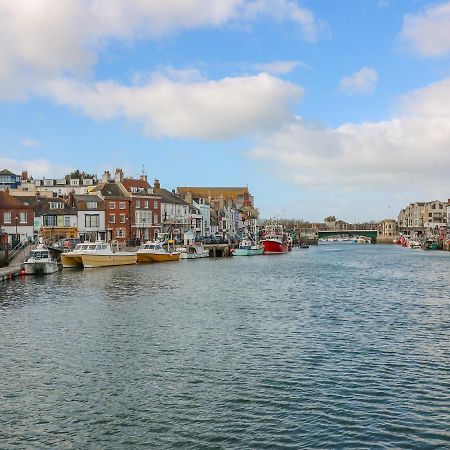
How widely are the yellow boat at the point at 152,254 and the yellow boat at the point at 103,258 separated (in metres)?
5.25

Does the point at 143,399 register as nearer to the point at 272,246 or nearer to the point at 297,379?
the point at 297,379

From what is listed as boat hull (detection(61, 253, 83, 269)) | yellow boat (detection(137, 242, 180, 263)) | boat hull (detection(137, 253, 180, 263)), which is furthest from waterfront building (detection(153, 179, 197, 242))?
boat hull (detection(61, 253, 83, 269))

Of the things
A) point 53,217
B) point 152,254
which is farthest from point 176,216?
point 152,254

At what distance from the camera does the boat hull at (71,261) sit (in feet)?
259

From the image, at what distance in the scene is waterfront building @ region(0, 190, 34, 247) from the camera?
3477 inches

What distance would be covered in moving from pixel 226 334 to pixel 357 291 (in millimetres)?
25634

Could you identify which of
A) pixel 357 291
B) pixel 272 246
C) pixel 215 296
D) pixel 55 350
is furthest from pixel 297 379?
pixel 272 246

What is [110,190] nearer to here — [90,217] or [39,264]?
[90,217]

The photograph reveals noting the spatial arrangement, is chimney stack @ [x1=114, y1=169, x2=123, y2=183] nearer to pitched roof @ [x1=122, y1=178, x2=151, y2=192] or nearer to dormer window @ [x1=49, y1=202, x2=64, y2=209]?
pitched roof @ [x1=122, y1=178, x2=151, y2=192]

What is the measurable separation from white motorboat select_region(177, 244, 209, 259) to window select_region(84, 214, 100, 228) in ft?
53.8

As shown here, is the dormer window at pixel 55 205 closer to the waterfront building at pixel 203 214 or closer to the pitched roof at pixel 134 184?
the pitched roof at pixel 134 184

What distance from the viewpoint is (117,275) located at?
68.9m

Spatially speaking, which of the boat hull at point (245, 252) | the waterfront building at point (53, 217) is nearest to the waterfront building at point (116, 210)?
the waterfront building at point (53, 217)

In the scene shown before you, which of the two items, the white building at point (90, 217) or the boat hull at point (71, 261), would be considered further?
the white building at point (90, 217)
